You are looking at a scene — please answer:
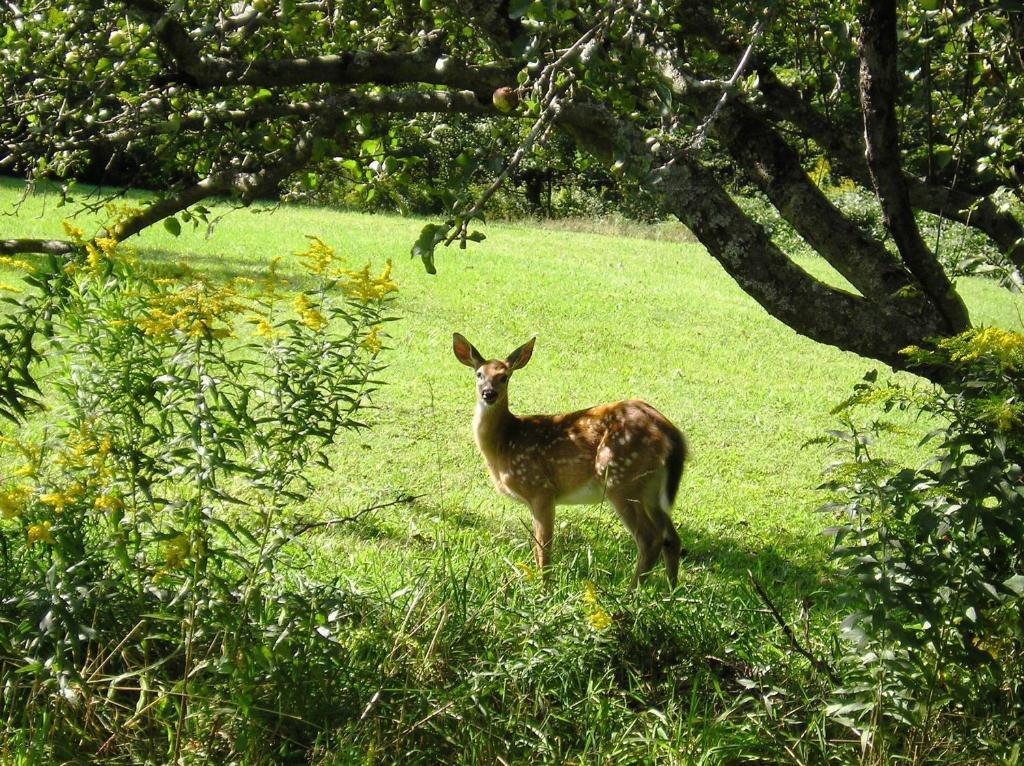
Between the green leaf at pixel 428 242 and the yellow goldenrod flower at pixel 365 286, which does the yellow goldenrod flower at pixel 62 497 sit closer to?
the yellow goldenrod flower at pixel 365 286

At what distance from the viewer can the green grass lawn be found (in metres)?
6.43

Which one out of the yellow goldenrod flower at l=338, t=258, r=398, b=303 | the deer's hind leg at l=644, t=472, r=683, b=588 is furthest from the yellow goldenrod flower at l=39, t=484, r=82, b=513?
the deer's hind leg at l=644, t=472, r=683, b=588

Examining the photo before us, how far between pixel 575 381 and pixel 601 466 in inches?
177

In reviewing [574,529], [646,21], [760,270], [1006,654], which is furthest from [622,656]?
[574,529]

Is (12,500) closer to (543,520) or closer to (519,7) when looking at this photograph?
(519,7)

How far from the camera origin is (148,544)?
133 inches

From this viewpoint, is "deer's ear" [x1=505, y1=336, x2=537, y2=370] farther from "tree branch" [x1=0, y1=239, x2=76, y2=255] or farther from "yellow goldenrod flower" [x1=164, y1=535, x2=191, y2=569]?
"yellow goldenrod flower" [x1=164, y1=535, x2=191, y2=569]

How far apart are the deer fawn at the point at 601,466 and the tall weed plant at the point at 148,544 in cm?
254

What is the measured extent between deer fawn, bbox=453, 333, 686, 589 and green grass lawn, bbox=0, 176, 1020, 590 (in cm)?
26

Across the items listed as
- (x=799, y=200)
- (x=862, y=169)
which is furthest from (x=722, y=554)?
(x=799, y=200)

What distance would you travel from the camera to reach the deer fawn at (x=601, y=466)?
19.5 feet

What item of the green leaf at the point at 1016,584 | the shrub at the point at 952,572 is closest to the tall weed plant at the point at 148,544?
the shrub at the point at 952,572

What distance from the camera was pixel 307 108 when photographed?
4609mm

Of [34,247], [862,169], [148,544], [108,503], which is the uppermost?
[862,169]
